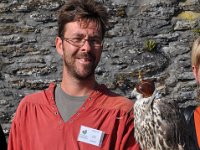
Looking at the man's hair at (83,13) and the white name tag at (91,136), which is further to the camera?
the man's hair at (83,13)

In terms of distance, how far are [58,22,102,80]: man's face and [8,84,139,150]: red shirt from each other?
146mm

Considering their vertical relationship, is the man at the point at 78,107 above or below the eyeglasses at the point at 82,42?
below

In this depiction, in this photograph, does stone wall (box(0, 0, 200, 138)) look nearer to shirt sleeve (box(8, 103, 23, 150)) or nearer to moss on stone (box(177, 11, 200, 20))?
moss on stone (box(177, 11, 200, 20))

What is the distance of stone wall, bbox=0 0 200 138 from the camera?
4531 millimetres

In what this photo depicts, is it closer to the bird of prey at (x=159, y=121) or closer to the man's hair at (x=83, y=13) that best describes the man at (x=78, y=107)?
the man's hair at (x=83, y=13)

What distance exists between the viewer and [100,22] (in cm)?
272

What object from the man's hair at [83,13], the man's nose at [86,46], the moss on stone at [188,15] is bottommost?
the moss on stone at [188,15]

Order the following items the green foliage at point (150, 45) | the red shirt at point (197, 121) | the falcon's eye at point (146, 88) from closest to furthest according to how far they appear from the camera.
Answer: the falcon's eye at point (146, 88), the red shirt at point (197, 121), the green foliage at point (150, 45)

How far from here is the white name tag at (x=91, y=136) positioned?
2523 mm

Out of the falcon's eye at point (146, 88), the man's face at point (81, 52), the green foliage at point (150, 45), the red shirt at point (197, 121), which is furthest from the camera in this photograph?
the green foliage at point (150, 45)

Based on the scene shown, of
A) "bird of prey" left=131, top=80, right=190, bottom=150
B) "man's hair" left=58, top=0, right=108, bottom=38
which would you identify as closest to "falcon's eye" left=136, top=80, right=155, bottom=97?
"bird of prey" left=131, top=80, right=190, bottom=150

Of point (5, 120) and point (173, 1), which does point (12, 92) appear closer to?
point (5, 120)

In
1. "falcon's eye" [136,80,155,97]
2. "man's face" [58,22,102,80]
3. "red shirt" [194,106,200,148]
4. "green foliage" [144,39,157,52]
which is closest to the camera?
"falcon's eye" [136,80,155,97]

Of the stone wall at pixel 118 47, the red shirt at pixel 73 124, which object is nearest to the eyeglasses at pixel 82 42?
the red shirt at pixel 73 124
